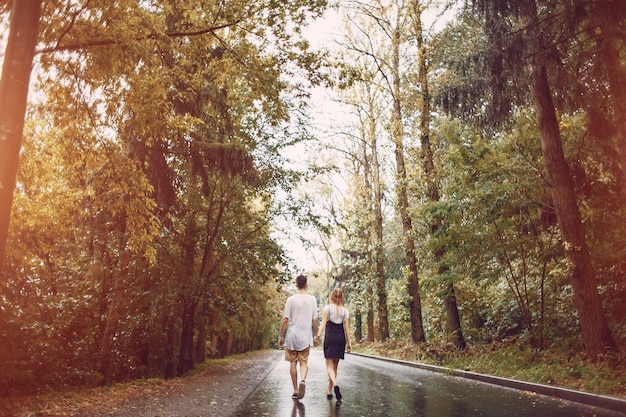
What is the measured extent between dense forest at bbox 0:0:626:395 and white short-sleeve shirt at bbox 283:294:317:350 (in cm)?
295

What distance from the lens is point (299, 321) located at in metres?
8.50

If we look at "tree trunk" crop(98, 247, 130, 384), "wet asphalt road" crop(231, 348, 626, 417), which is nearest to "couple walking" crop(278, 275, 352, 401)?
"wet asphalt road" crop(231, 348, 626, 417)

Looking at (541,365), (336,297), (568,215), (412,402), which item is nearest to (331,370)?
(336,297)

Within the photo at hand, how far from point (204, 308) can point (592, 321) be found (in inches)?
469

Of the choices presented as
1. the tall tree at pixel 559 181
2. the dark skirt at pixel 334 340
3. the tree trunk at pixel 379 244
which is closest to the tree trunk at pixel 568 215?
the tall tree at pixel 559 181

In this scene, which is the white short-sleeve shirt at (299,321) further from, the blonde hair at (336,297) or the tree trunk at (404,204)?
the tree trunk at (404,204)

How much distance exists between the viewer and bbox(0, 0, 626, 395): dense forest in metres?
8.09

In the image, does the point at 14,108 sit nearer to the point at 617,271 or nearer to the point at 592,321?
the point at 592,321

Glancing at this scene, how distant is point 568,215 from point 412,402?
18.7ft

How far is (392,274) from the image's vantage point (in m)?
39.4

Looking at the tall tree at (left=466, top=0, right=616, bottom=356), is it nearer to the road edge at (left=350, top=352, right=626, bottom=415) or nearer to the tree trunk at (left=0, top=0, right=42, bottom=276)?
the road edge at (left=350, top=352, right=626, bottom=415)

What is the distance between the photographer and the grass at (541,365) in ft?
27.7

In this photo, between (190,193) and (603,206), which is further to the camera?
(190,193)

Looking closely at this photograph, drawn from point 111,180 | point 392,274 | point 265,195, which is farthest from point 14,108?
point 392,274
